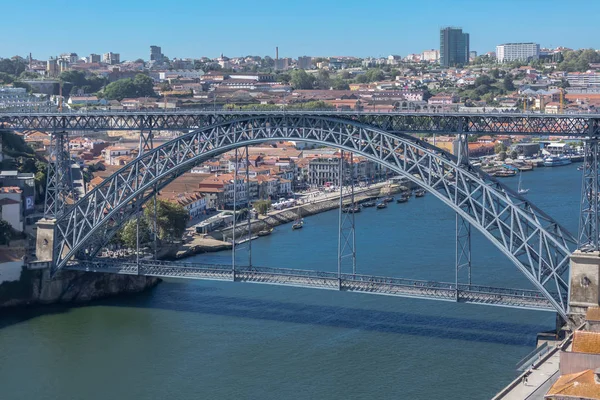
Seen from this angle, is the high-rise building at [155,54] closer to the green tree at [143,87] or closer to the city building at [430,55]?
the city building at [430,55]

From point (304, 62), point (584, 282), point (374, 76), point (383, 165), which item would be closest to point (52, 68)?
point (374, 76)

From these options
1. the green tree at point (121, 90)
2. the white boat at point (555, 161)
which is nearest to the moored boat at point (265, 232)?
the white boat at point (555, 161)

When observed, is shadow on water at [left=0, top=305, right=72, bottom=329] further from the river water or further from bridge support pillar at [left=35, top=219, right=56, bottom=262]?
bridge support pillar at [left=35, top=219, right=56, bottom=262]

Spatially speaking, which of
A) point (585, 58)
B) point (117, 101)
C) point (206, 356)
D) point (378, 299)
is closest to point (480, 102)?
point (117, 101)

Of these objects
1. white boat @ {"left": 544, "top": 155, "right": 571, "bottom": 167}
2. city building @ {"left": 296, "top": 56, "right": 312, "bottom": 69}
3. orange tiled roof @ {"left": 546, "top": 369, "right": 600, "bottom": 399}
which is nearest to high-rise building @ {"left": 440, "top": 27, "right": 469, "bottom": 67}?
city building @ {"left": 296, "top": 56, "right": 312, "bottom": 69}

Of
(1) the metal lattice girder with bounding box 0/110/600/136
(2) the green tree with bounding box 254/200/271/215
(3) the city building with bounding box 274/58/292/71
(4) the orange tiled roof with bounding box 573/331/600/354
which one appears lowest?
(4) the orange tiled roof with bounding box 573/331/600/354
